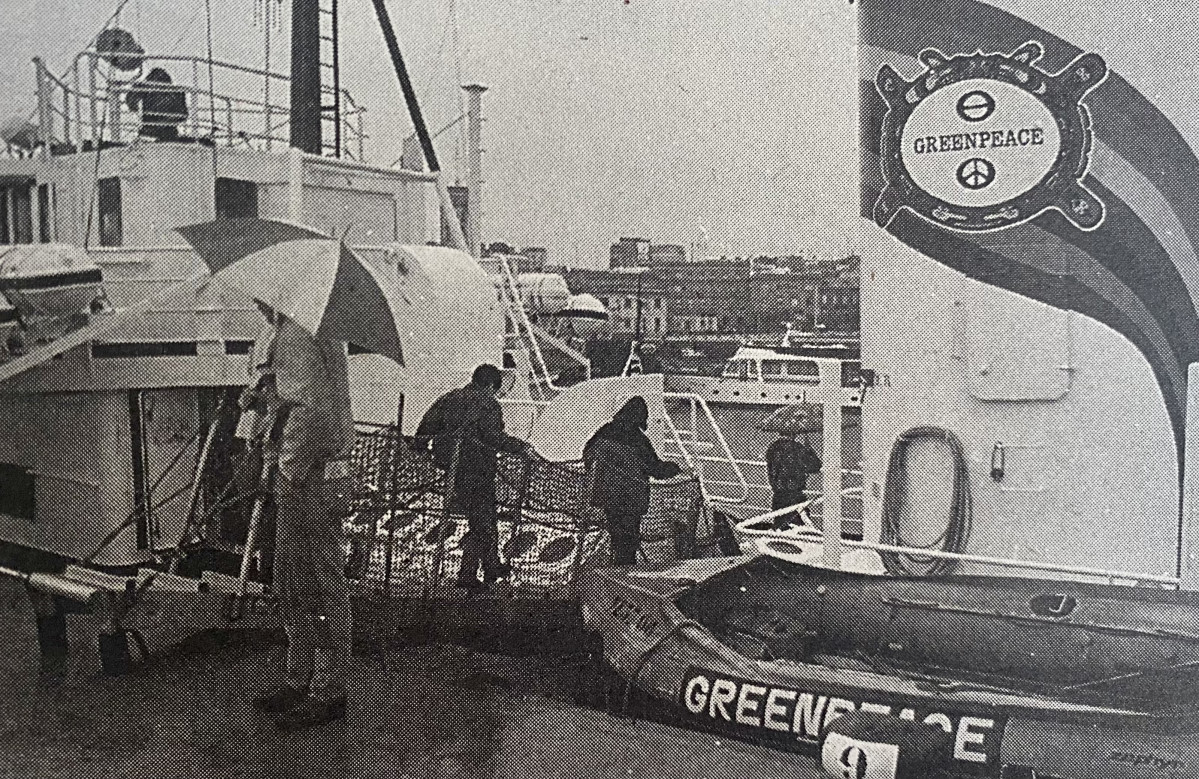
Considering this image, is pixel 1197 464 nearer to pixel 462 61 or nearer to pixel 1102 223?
pixel 1102 223

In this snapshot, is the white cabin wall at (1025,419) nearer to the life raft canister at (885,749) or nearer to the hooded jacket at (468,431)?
the life raft canister at (885,749)

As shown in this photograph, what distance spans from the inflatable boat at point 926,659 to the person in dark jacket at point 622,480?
24 centimetres

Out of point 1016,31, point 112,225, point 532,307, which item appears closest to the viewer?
point 1016,31

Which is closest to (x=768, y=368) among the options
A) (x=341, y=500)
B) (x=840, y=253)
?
(x=840, y=253)

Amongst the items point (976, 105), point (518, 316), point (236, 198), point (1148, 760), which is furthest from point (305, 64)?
point (1148, 760)

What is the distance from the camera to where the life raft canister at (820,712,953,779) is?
82.6 inches

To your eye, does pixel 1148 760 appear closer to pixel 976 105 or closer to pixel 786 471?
pixel 976 105

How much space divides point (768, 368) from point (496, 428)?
466 centimetres

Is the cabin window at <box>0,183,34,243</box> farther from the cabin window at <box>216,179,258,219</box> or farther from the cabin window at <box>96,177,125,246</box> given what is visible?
the cabin window at <box>216,179,258,219</box>

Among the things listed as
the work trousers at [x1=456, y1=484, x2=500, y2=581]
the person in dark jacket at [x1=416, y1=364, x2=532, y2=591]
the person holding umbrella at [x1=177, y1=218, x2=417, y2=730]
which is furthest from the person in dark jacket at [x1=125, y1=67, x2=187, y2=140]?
the work trousers at [x1=456, y1=484, x2=500, y2=581]

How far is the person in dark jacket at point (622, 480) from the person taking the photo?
3105 millimetres

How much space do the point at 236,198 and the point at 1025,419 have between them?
2.53m

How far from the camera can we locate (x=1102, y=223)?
2.43m

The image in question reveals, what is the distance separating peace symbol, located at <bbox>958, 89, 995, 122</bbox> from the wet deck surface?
1.67 meters
